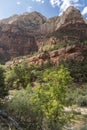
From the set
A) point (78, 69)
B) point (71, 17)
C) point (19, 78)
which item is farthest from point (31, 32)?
point (19, 78)

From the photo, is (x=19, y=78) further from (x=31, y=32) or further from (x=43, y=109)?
(x=31, y=32)

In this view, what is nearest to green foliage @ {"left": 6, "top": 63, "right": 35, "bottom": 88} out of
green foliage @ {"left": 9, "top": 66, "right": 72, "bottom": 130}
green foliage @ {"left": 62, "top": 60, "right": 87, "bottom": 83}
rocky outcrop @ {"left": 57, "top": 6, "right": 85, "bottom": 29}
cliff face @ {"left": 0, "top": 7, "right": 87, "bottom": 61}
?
green foliage @ {"left": 62, "top": 60, "right": 87, "bottom": 83}

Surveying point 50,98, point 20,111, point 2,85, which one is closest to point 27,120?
point 20,111

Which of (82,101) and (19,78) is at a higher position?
(19,78)

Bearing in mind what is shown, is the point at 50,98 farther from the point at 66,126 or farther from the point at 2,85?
the point at 2,85

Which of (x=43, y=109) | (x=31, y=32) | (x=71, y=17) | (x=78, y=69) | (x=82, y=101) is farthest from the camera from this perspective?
(x=31, y=32)

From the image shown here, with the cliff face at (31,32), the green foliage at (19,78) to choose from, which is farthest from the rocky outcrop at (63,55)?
the cliff face at (31,32)

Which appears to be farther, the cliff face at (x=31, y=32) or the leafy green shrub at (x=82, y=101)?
the cliff face at (x=31, y=32)

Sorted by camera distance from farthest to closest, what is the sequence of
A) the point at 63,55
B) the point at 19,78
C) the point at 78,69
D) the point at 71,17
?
1. the point at 71,17
2. the point at 63,55
3. the point at 78,69
4. the point at 19,78

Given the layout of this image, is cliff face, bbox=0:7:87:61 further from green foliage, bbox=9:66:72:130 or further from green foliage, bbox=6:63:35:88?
green foliage, bbox=9:66:72:130

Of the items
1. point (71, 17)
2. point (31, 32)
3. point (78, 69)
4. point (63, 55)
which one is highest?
point (71, 17)

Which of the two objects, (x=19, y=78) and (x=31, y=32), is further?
(x=31, y=32)

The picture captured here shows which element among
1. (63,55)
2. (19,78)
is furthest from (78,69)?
(19,78)

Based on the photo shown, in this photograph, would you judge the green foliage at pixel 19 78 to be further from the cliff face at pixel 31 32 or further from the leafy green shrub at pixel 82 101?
the cliff face at pixel 31 32
